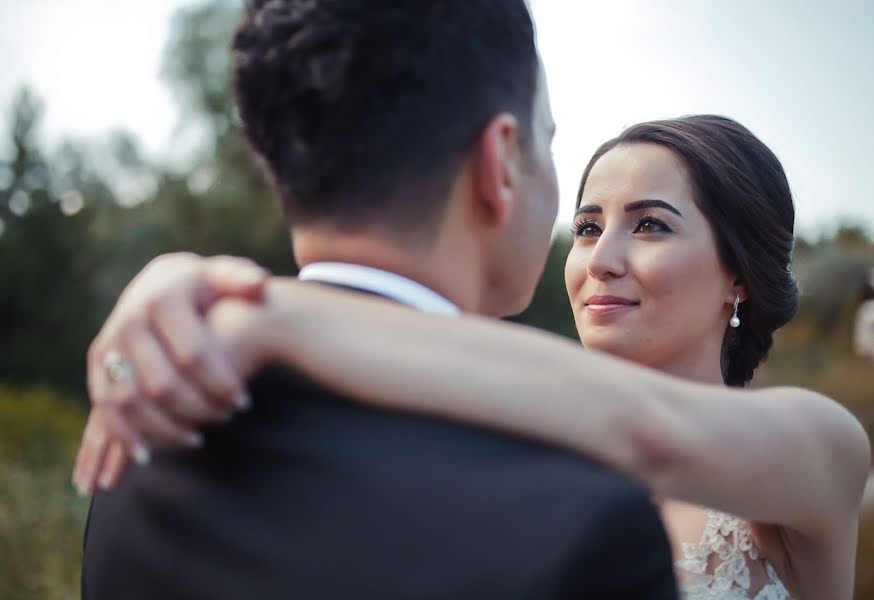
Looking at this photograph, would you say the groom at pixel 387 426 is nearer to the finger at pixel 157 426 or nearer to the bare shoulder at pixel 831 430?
the finger at pixel 157 426

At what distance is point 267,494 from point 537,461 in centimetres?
45

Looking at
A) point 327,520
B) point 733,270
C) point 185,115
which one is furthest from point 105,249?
point 327,520

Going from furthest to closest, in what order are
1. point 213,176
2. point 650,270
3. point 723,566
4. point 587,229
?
point 213,176
point 587,229
point 650,270
point 723,566

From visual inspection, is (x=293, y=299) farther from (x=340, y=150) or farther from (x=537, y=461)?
(x=537, y=461)

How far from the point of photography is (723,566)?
301 centimetres

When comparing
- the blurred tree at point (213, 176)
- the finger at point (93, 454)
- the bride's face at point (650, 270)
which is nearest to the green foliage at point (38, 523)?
the bride's face at point (650, 270)

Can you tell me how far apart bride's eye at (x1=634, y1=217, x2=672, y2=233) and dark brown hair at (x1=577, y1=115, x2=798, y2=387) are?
17cm

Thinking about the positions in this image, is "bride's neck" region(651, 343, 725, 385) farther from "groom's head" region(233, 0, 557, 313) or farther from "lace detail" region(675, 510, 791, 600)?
"groom's head" region(233, 0, 557, 313)

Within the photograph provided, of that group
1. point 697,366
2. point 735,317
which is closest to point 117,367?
point 697,366

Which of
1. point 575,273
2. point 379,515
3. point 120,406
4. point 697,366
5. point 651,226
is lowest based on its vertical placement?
point 697,366

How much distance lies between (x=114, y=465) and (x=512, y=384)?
0.71m

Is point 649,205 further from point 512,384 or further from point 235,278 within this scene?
point 235,278

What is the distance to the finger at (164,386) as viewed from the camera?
4.58ft

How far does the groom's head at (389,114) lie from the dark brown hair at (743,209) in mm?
1809
